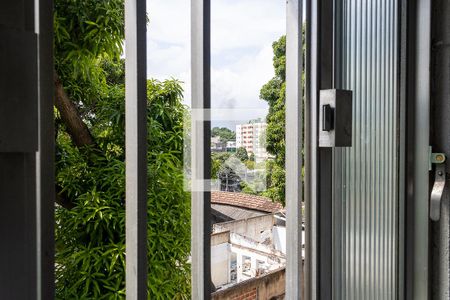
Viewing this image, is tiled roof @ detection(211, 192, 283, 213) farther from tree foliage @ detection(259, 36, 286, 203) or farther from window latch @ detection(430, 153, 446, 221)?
window latch @ detection(430, 153, 446, 221)

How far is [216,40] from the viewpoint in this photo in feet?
5.81

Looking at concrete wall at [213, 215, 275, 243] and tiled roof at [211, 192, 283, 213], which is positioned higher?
tiled roof at [211, 192, 283, 213]

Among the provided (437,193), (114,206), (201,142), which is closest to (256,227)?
(114,206)

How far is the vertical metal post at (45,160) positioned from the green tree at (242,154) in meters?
1.01

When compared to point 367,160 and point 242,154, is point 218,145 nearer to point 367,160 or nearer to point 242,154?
point 242,154

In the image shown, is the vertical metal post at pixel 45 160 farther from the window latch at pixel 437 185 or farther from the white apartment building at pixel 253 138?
the window latch at pixel 437 185

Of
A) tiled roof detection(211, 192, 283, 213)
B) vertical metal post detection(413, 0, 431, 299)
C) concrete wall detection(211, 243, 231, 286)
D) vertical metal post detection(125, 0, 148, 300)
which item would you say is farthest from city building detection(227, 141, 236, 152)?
vertical metal post detection(125, 0, 148, 300)

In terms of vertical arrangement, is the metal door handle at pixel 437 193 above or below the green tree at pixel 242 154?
below

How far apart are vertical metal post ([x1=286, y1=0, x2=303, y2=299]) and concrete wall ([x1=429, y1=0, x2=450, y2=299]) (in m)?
0.63

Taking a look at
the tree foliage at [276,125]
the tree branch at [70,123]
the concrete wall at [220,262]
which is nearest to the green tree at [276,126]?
the tree foliage at [276,125]

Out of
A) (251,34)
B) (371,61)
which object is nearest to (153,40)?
(251,34)

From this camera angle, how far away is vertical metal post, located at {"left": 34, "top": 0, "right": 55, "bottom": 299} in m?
0.58

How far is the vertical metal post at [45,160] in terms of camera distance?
582 millimetres

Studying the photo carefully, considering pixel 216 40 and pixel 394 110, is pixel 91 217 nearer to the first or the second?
pixel 216 40
